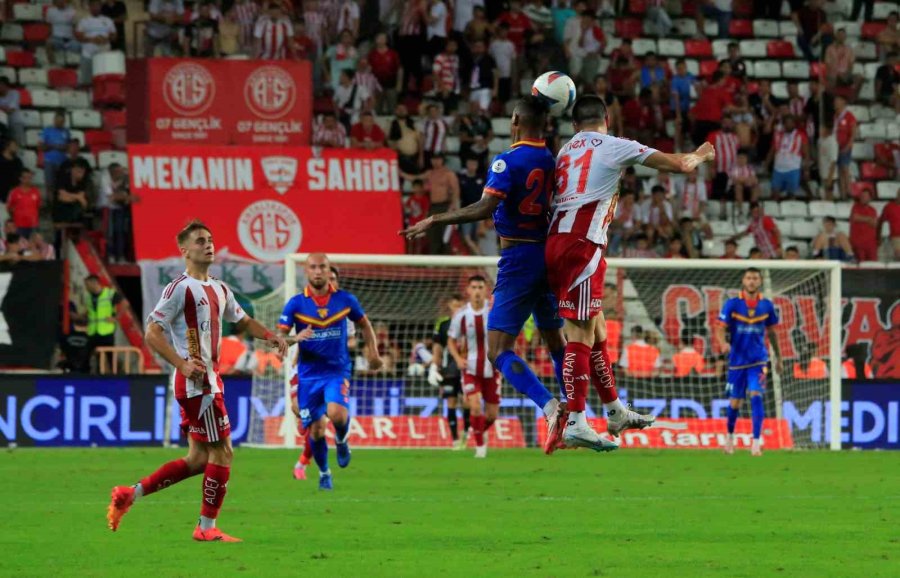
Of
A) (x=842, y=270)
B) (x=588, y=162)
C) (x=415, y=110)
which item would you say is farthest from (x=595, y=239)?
(x=415, y=110)

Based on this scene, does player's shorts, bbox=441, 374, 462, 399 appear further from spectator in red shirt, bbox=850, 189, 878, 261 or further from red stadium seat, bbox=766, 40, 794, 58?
red stadium seat, bbox=766, 40, 794, 58

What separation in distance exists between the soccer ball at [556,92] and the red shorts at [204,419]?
2.97m

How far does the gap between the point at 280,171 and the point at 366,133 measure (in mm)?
2057

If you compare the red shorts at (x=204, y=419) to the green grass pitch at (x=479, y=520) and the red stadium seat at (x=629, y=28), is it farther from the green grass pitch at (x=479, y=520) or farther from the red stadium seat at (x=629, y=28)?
the red stadium seat at (x=629, y=28)

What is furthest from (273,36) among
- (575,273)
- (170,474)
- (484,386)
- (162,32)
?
(575,273)

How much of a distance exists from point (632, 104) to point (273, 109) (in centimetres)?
678

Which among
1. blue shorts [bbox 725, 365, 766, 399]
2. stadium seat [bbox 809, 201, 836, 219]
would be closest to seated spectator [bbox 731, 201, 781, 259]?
stadium seat [bbox 809, 201, 836, 219]

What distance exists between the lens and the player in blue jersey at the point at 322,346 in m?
16.7

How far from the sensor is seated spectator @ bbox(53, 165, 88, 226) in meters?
26.2

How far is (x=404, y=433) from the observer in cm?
2441

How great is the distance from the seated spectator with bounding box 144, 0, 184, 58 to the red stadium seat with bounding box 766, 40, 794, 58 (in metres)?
11.5

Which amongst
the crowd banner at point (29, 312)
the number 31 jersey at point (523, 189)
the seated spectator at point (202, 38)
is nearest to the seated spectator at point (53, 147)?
the seated spectator at point (202, 38)

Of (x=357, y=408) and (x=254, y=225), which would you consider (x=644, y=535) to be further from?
(x=254, y=225)

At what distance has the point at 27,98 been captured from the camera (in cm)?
2872
